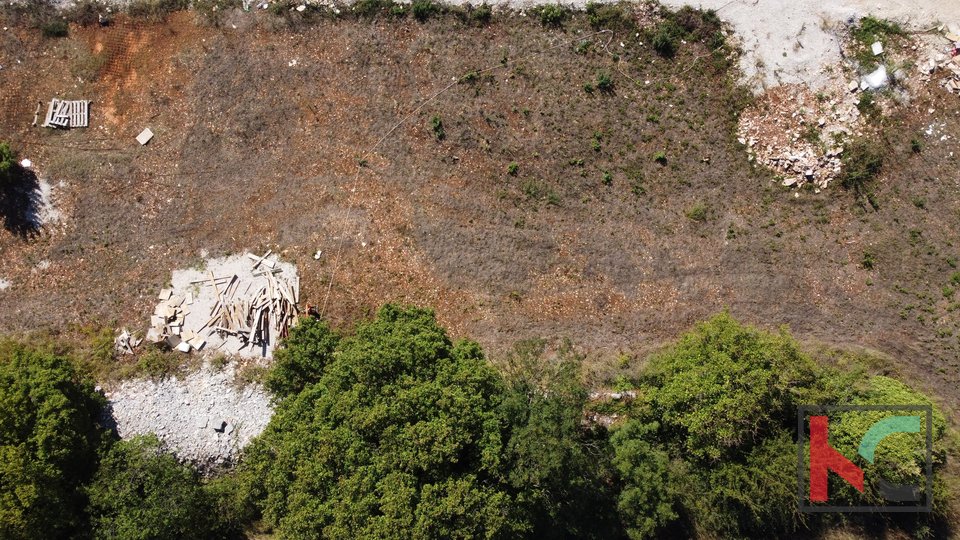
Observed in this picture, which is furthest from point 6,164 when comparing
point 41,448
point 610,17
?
point 610,17

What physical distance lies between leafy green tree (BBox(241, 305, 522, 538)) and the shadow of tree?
1575 cm

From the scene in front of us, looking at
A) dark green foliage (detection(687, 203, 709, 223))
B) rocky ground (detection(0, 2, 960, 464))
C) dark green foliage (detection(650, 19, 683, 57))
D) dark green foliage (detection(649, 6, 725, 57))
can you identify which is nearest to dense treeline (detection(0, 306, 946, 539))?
rocky ground (detection(0, 2, 960, 464))

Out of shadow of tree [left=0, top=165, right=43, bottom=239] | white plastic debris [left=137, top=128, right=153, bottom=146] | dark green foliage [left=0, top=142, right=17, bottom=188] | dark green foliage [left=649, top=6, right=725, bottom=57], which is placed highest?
dark green foliage [left=649, top=6, right=725, bottom=57]

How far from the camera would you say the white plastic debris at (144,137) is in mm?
32938

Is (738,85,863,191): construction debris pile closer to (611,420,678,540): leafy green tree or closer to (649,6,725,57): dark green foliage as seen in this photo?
(649,6,725,57): dark green foliage

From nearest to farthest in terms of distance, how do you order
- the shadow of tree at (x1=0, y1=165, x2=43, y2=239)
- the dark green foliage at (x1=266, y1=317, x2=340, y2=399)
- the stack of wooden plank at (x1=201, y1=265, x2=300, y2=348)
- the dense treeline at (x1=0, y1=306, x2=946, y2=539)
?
1. the dense treeline at (x1=0, y1=306, x2=946, y2=539)
2. the dark green foliage at (x1=266, y1=317, x2=340, y2=399)
3. the stack of wooden plank at (x1=201, y1=265, x2=300, y2=348)
4. the shadow of tree at (x1=0, y1=165, x2=43, y2=239)

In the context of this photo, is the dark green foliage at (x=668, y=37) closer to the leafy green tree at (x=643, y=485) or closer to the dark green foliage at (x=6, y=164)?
the leafy green tree at (x=643, y=485)

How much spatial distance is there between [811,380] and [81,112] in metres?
33.8

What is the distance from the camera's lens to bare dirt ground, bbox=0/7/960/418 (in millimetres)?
32406

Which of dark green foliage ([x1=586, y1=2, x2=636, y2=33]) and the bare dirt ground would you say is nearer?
the bare dirt ground

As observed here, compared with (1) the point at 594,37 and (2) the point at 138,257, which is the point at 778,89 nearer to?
(1) the point at 594,37

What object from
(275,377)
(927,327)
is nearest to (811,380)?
(927,327)

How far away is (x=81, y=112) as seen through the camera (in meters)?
33.0

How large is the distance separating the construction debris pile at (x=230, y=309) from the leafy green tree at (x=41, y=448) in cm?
462
